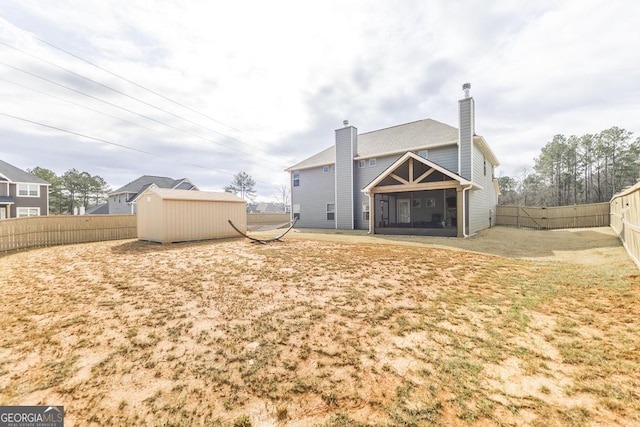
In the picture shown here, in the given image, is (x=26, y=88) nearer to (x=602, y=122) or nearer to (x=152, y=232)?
(x=152, y=232)

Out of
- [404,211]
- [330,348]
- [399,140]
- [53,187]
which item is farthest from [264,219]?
[53,187]

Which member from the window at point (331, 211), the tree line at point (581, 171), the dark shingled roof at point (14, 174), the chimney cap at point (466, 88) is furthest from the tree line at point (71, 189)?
the tree line at point (581, 171)

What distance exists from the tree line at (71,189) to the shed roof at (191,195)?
4315 centimetres

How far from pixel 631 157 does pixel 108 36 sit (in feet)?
172

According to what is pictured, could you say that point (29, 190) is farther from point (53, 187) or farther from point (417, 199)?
point (417, 199)

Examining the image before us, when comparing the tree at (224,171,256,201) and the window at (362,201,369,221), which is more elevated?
the tree at (224,171,256,201)

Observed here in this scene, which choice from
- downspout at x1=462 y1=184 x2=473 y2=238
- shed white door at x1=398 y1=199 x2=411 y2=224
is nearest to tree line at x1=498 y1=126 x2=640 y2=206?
shed white door at x1=398 y1=199 x2=411 y2=224

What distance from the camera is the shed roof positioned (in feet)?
39.9

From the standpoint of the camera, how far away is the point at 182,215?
12453 millimetres

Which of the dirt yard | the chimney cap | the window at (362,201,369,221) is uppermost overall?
the chimney cap

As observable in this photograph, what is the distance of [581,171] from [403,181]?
38892mm

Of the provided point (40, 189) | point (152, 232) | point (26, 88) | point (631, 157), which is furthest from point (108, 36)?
point (631, 157)

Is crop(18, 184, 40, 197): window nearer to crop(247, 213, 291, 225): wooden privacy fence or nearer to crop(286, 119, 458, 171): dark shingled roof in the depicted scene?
crop(247, 213, 291, 225): wooden privacy fence

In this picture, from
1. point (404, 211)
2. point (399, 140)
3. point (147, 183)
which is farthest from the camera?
point (147, 183)
